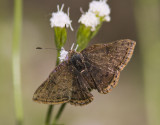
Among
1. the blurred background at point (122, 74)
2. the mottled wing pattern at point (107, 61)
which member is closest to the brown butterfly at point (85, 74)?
the mottled wing pattern at point (107, 61)

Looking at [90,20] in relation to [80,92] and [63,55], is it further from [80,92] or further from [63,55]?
[80,92]

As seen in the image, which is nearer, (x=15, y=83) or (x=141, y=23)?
(x=15, y=83)

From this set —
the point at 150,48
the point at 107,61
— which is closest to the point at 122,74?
the point at 150,48

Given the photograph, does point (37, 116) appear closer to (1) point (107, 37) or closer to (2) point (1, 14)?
(2) point (1, 14)

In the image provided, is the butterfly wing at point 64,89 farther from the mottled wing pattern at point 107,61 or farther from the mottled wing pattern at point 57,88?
the mottled wing pattern at point 107,61

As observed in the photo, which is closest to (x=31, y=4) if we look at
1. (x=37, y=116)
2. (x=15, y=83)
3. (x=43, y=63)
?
(x=43, y=63)

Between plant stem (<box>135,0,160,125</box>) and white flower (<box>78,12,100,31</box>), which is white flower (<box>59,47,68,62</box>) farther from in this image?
plant stem (<box>135,0,160,125</box>)
